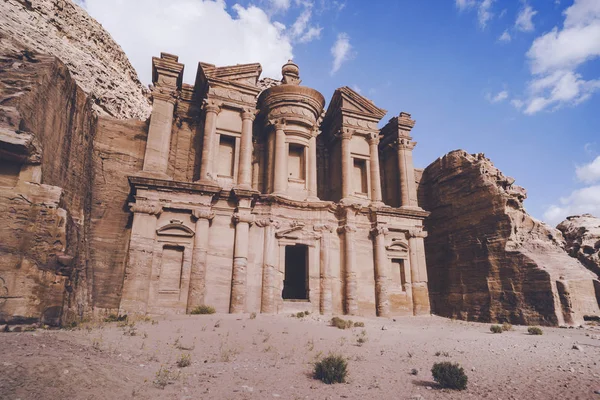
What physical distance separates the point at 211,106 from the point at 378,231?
35.8ft

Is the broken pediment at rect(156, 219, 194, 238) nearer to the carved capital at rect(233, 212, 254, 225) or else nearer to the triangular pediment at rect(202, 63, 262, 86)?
the carved capital at rect(233, 212, 254, 225)

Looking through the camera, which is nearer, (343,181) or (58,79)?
(58,79)

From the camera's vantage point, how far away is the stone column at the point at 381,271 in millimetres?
17516

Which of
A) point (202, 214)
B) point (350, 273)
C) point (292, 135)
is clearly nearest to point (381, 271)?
point (350, 273)

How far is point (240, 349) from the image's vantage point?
898 centimetres

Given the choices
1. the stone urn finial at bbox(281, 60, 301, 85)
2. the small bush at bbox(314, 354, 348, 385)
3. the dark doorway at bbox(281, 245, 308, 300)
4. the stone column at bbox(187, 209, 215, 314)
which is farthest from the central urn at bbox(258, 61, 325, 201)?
the small bush at bbox(314, 354, 348, 385)

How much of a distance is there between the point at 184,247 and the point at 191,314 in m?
3.04

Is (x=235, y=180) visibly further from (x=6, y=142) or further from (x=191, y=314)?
(x=6, y=142)

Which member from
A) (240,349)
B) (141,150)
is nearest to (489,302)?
(240,349)

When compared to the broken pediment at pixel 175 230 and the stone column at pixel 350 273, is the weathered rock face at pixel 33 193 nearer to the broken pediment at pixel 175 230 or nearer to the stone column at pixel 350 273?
the broken pediment at pixel 175 230

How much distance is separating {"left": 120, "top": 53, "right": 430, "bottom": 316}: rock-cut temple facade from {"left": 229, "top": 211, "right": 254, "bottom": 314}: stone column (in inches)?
1.8

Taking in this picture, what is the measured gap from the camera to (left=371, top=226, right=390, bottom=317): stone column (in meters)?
17.5

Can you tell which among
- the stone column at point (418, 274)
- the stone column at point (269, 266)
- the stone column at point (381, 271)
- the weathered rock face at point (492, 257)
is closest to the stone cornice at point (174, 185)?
the stone column at point (269, 266)

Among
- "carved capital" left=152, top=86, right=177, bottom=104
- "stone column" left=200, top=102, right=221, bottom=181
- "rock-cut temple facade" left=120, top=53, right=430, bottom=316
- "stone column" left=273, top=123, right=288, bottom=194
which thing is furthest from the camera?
"stone column" left=273, top=123, right=288, bottom=194
